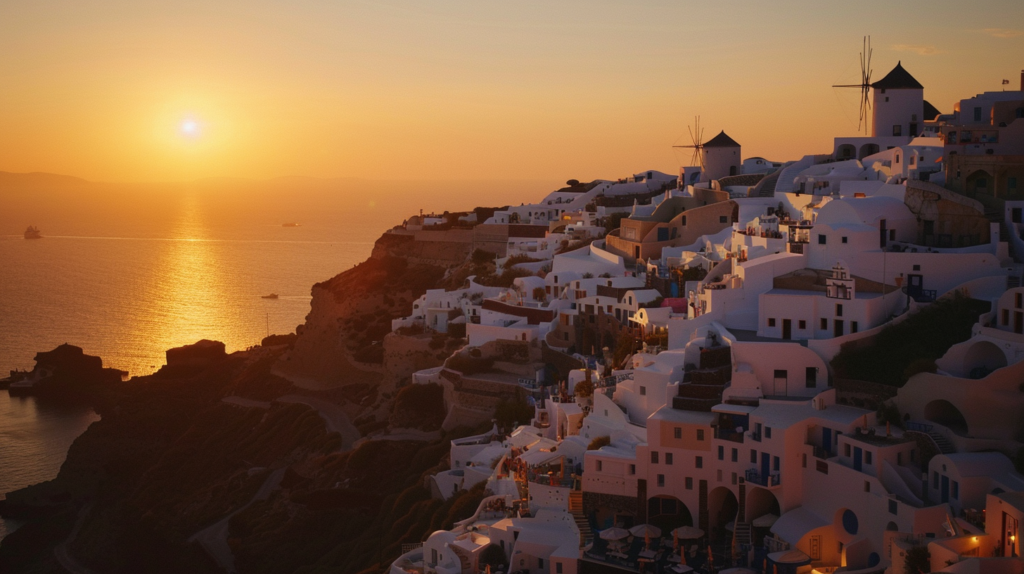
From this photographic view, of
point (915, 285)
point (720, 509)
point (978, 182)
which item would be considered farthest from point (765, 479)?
point (978, 182)

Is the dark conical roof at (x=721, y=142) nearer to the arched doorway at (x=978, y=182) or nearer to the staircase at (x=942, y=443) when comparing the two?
the arched doorway at (x=978, y=182)

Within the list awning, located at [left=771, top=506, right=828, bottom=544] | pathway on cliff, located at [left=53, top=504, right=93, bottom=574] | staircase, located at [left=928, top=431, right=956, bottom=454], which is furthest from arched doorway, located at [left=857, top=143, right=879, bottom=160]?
pathway on cliff, located at [left=53, top=504, right=93, bottom=574]

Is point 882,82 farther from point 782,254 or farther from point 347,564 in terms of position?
point 347,564

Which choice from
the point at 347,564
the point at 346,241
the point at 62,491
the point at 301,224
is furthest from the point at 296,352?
the point at 301,224

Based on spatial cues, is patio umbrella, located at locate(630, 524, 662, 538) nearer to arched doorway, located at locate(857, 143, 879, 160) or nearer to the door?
the door

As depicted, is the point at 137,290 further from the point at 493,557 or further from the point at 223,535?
the point at 493,557

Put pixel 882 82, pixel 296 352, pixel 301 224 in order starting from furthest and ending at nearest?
pixel 301 224, pixel 296 352, pixel 882 82
